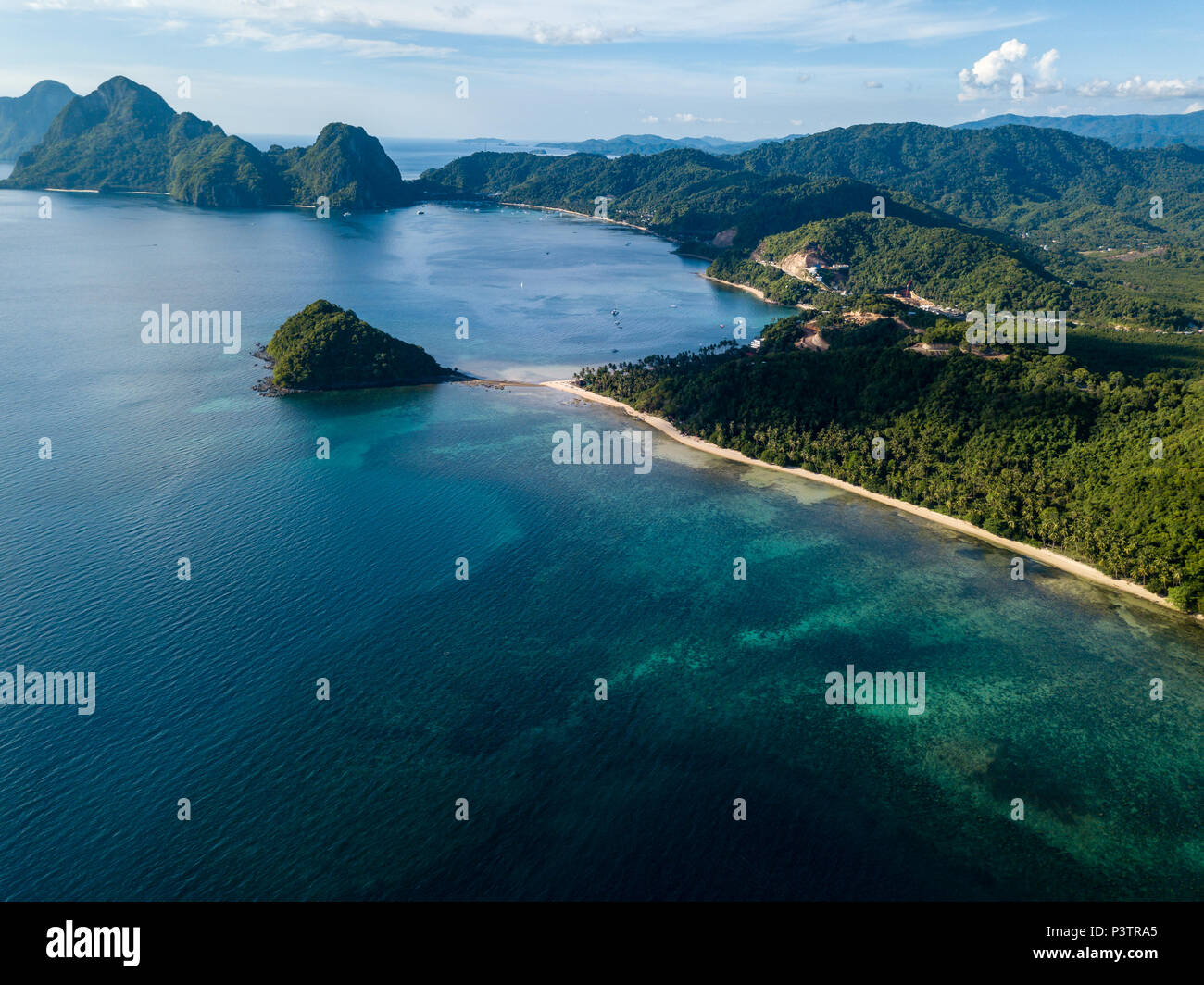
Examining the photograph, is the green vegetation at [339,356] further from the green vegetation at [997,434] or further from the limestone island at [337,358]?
the green vegetation at [997,434]

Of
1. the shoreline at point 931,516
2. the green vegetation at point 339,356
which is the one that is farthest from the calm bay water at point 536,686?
the green vegetation at point 339,356

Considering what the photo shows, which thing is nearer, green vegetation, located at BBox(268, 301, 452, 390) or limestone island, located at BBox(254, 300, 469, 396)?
limestone island, located at BBox(254, 300, 469, 396)

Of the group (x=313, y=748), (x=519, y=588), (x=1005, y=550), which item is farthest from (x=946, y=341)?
(x=313, y=748)

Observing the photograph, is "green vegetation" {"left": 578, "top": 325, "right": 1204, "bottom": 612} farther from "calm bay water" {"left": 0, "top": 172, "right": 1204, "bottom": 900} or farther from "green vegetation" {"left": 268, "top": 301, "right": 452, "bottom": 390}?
"green vegetation" {"left": 268, "top": 301, "right": 452, "bottom": 390}

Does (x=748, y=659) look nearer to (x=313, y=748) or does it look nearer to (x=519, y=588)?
(x=519, y=588)

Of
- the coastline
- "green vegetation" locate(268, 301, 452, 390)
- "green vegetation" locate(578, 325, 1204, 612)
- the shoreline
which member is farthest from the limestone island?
the coastline
